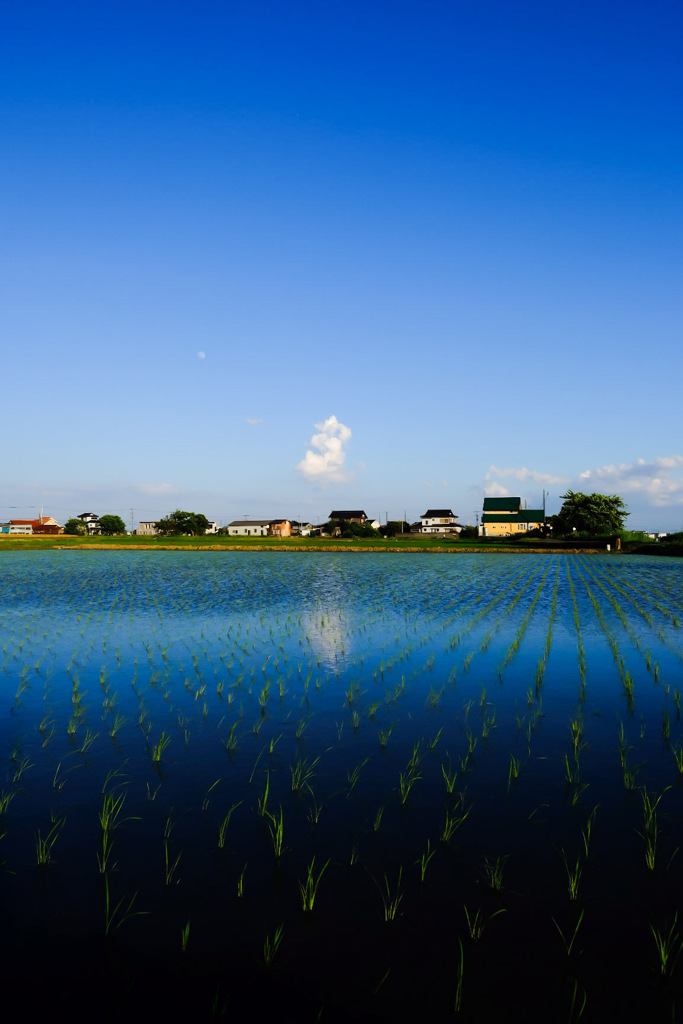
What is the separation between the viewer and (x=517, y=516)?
133750 millimetres

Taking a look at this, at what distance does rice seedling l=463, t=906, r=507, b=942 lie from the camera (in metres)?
4.39

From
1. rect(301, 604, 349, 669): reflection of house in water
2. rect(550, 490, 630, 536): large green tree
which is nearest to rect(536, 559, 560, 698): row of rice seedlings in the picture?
rect(301, 604, 349, 669): reflection of house in water

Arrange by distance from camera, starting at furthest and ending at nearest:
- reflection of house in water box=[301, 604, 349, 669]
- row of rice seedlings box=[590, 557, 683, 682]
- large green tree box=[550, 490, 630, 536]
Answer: large green tree box=[550, 490, 630, 536], reflection of house in water box=[301, 604, 349, 669], row of rice seedlings box=[590, 557, 683, 682]

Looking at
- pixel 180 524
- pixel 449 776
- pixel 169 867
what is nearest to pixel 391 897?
pixel 169 867

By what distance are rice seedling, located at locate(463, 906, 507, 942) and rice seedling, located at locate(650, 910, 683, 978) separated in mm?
1086

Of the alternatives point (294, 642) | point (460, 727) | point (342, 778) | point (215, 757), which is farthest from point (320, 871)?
point (294, 642)

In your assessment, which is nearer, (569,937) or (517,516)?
(569,937)

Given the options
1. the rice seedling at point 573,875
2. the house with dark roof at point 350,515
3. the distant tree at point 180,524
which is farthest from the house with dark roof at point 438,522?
→ the rice seedling at point 573,875

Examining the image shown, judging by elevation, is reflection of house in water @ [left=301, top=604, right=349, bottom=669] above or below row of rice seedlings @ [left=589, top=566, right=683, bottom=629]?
below

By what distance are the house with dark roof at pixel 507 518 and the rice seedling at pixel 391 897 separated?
420 ft

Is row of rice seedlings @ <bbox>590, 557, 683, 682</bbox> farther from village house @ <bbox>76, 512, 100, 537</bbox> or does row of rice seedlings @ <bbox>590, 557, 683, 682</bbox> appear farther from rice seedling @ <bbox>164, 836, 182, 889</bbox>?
village house @ <bbox>76, 512, 100, 537</bbox>

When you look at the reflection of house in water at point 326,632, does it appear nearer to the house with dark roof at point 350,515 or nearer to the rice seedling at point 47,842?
the rice seedling at point 47,842

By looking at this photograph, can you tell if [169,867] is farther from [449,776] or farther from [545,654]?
[545,654]

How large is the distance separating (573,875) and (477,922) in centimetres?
116
